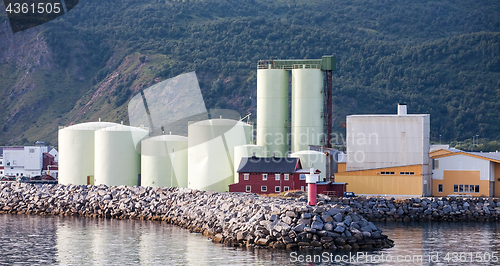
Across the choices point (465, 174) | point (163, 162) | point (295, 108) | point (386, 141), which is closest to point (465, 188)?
point (465, 174)

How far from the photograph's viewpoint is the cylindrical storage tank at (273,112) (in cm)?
5381

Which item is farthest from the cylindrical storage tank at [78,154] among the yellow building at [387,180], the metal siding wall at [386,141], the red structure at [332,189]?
the metal siding wall at [386,141]

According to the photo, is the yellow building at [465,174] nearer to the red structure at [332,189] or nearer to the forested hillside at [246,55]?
the red structure at [332,189]

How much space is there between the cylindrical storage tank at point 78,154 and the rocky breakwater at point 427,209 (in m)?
20.8

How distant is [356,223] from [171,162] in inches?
911

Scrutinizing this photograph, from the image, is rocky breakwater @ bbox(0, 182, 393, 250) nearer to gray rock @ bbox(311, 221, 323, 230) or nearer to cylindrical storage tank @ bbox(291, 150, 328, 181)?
gray rock @ bbox(311, 221, 323, 230)

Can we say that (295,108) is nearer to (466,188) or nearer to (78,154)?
(466,188)

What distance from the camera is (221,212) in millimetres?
35219

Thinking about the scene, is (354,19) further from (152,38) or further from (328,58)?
(328,58)

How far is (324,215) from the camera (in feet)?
100

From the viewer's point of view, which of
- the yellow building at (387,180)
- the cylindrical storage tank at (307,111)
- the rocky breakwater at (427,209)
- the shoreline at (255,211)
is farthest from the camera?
the cylindrical storage tank at (307,111)

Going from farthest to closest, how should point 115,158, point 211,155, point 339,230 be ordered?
point 115,158
point 211,155
point 339,230

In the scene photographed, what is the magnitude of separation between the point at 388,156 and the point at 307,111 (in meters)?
8.53

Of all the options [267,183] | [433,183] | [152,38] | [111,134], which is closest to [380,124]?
[433,183]
